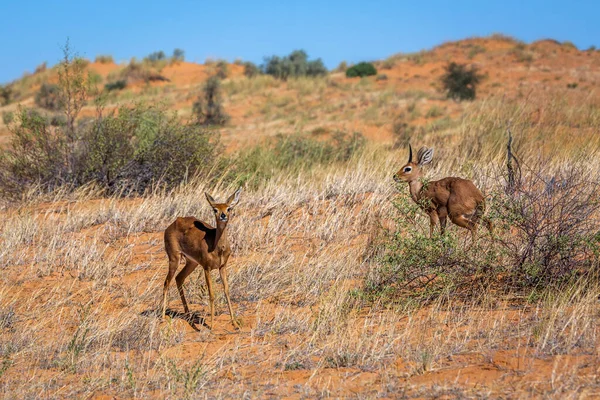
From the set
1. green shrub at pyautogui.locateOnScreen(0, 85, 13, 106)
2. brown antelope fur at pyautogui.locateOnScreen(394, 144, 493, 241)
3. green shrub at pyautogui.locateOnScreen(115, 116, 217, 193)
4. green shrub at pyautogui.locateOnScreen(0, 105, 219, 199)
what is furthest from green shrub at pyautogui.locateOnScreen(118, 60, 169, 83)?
brown antelope fur at pyautogui.locateOnScreen(394, 144, 493, 241)

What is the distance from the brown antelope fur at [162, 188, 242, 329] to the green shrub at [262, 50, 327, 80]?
3353 cm

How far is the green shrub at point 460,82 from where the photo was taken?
28.9 m

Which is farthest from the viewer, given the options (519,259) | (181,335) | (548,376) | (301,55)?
(301,55)

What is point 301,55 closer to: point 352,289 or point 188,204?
point 188,204

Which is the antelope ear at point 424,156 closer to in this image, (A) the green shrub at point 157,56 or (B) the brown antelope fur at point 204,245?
(B) the brown antelope fur at point 204,245

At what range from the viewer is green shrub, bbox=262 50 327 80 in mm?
40925

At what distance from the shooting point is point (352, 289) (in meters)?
6.80

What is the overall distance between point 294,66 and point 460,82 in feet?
49.8

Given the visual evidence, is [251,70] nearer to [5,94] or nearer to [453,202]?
[5,94]

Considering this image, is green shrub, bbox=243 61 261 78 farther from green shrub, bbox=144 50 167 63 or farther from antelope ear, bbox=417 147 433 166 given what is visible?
antelope ear, bbox=417 147 433 166

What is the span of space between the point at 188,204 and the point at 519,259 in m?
5.11

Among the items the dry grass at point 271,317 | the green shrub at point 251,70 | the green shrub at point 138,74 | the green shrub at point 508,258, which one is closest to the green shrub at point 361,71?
the green shrub at point 251,70

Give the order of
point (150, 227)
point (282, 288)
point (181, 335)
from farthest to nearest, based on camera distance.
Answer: point (150, 227) < point (282, 288) < point (181, 335)

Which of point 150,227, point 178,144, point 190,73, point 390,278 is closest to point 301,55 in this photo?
point 190,73
